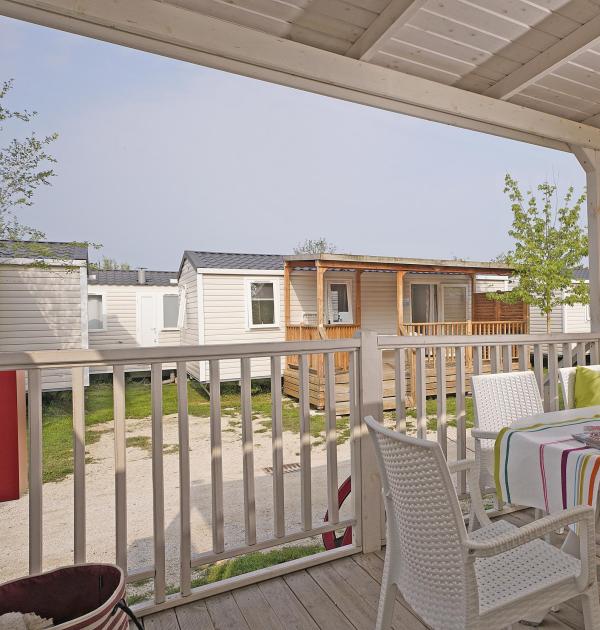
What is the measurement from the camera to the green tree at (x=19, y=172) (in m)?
8.90

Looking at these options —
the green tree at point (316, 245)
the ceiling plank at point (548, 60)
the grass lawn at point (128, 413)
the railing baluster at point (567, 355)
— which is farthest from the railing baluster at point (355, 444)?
the green tree at point (316, 245)

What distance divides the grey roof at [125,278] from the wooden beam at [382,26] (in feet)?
34.9

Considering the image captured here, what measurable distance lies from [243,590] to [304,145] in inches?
1294

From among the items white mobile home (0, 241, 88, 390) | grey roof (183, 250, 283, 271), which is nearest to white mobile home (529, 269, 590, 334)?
grey roof (183, 250, 283, 271)

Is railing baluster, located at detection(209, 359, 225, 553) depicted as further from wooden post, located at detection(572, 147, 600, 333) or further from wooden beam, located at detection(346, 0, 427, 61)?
wooden post, located at detection(572, 147, 600, 333)

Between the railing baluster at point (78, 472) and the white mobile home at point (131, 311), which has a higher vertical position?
the white mobile home at point (131, 311)

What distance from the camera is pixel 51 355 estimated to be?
5.26ft

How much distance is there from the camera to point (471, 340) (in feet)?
8.41

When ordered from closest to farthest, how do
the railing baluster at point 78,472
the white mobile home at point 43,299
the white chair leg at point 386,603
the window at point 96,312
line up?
the white chair leg at point 386,603
the railing baluster at point 78,472
the white mobile home at point 43,299
the window at point 96,312

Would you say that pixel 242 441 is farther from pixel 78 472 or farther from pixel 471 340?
pixel 471 340

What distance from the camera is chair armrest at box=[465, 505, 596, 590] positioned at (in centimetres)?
109

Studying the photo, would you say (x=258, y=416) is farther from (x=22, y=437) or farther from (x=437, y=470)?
(x=437, y=470)

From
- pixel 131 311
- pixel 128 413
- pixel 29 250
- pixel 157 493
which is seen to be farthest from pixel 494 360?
pixel 131 311

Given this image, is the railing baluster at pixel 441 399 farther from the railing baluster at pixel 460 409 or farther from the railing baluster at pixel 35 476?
the railing baluster at pixel 35 476
